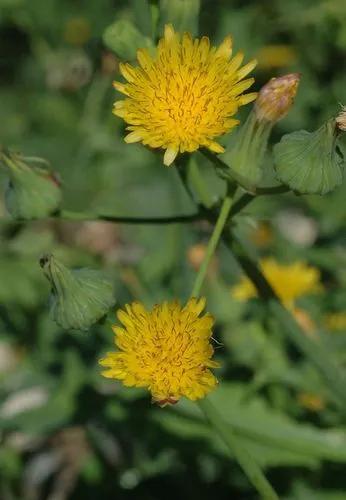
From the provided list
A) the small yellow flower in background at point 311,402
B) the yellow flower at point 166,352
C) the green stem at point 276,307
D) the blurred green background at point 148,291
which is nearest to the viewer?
the yellow flower at point 166,352

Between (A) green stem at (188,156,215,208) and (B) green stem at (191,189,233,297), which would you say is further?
(A) green stem at (188,156,215,208)

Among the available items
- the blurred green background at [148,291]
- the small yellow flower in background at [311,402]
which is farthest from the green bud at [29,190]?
the small yellow flower in background at [311,402]

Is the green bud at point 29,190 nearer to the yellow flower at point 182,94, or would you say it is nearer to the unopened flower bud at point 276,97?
the yellow flower at point 182,94

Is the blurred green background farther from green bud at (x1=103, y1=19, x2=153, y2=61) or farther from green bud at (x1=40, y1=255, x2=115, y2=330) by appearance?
green bud at (x1=40, y1=255, x2=115, y2=330)

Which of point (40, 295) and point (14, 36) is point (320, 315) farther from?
point (14, 36)

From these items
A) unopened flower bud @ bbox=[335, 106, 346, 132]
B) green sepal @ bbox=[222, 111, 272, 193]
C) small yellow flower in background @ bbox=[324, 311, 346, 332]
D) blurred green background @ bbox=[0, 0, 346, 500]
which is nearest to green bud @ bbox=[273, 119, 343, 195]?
unopened flower bud @ bbox=[335, 106, 346, 132]

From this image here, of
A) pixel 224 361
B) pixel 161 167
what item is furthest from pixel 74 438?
pixel 161 167
